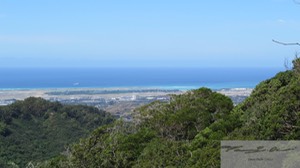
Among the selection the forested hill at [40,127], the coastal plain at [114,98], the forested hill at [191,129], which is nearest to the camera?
the forested hill at [191,129]

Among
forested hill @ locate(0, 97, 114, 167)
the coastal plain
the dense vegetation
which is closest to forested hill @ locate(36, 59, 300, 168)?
the dense vegetation

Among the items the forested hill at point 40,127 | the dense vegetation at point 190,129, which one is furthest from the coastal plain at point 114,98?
the dense vegetation at point 190,129

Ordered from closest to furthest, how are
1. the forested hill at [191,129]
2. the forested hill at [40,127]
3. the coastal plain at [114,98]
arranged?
the forested hill at [191,129] → the forested hill at [40,127] → the coastal plain at [114,98]

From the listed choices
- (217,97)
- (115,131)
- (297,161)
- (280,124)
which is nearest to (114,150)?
(115,131)

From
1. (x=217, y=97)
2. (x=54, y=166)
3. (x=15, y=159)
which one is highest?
(x=217, y=97)

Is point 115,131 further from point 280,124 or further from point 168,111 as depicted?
point 280,124

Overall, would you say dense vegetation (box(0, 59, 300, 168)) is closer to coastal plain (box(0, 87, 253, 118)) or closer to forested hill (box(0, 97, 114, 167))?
forested hill (box(0, 97, 114, 167))

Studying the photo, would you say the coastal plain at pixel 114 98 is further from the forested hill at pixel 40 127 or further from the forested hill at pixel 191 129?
the forested hill at pixel 191 129
